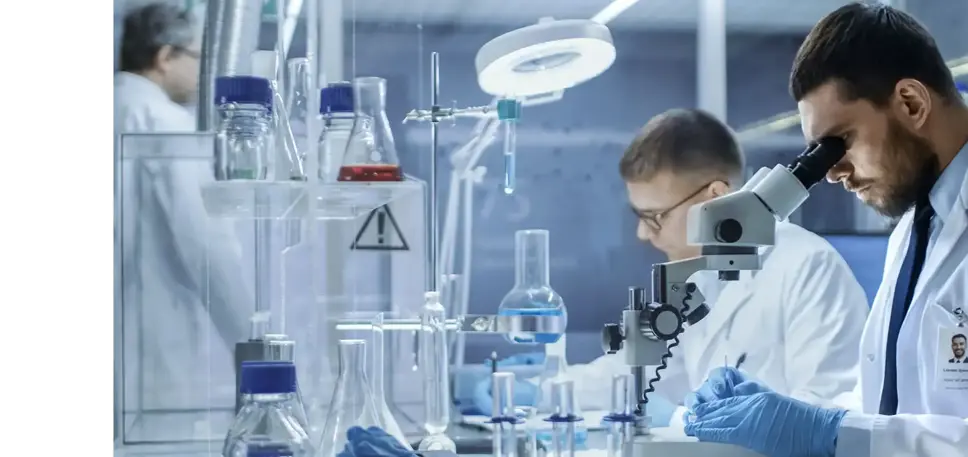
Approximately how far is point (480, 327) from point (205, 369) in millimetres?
476

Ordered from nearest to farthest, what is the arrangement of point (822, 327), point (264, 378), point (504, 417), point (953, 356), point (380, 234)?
point (264, 378) → point (504, 417) → point (953, 356) → point (380, 234) → point (822, 327)

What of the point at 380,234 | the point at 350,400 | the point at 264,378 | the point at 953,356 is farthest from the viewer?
the point at 380,234

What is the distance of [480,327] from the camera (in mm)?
1617

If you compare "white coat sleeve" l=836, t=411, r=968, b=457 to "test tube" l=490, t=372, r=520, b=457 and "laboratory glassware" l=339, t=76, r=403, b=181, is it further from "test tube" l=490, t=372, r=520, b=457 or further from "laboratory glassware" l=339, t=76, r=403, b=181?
"laboratory glassware" l=339, t=76, r=403, b=181

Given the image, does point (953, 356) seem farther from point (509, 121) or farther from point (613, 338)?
point (509, 121)

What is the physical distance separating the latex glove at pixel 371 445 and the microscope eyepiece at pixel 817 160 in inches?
26.4

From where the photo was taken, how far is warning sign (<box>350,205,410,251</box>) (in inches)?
73.2

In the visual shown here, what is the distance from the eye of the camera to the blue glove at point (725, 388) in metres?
1.60

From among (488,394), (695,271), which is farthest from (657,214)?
(695,271)

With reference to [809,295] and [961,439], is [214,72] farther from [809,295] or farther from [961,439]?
[809,295]

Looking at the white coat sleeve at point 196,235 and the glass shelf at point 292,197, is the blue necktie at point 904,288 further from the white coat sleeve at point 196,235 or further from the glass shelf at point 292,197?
the white coat sleeve at point 196,235

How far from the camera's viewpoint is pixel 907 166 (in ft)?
5.16

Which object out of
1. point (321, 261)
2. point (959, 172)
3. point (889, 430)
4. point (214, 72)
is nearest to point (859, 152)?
point (959, 172)

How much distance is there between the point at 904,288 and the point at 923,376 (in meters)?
0.19
